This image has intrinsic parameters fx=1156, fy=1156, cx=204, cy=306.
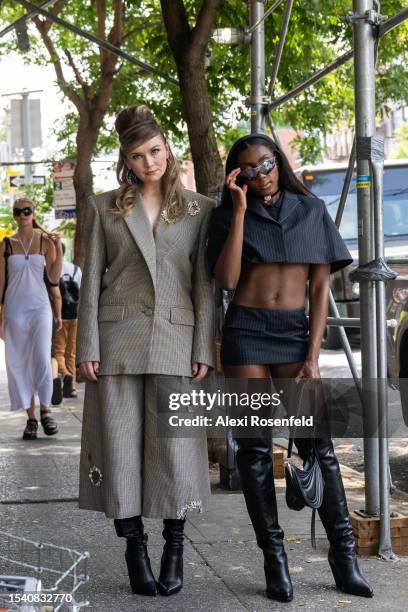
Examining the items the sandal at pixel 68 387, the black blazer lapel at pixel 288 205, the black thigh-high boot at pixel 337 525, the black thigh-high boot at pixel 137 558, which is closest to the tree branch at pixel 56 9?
the sandal at pixel 68 387

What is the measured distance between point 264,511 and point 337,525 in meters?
0.33

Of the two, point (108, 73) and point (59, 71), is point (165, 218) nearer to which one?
point (108, 73)

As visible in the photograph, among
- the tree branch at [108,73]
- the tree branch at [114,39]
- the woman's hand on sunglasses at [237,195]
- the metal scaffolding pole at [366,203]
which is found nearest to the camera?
the woman's hand on sunglasses at [237,195]

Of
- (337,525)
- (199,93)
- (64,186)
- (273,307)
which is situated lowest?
(337,525)

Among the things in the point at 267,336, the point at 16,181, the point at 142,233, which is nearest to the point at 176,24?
the point at 142,233

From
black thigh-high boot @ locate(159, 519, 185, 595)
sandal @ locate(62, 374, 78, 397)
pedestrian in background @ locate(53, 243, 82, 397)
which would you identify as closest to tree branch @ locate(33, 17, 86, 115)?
pedestrian in background @ locate(53, 243, 82, 397)

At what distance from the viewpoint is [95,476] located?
506 cm

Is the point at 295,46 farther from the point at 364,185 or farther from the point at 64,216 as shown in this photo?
the point at 64,216

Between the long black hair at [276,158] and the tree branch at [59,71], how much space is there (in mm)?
13359

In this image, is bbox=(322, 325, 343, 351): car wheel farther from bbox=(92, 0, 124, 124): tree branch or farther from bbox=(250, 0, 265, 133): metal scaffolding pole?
bbox=(250, 0, 265, 133): metal scaffolding pole

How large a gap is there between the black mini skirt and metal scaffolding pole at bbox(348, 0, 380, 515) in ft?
2.18

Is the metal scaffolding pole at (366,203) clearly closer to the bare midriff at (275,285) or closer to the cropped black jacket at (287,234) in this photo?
the cropped black jacket at (287,234)

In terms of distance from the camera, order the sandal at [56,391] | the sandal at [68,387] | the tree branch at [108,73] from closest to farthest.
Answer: the sandal at [56,391] → the sandal at [68,387] → the tree branch at [108,73]

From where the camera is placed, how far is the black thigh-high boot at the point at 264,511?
190 inches
